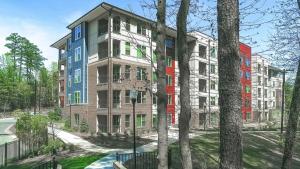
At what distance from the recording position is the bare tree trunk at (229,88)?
4941mm

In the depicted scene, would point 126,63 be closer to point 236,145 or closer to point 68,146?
point 68,146

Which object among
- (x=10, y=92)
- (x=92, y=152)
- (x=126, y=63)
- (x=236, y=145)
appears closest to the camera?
(x=236, y=145)

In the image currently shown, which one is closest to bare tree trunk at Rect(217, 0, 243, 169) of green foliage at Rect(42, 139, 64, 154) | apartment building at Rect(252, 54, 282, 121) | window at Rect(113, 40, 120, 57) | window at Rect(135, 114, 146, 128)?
green foliage at Rect(42, 139, 64, 154)

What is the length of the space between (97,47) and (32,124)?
59.1 ft

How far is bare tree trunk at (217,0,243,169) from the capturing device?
16.2 ft

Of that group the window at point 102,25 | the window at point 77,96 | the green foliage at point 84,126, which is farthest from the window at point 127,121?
the window at point 102,25

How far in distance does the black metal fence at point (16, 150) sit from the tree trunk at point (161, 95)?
54.6 ft

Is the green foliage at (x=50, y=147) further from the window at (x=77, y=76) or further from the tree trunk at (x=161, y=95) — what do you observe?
the window at (x=77, y=76)

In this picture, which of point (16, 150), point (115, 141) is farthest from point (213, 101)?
point (16, 150)

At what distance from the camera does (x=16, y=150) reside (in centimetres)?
2747

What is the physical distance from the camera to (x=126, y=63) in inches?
1644

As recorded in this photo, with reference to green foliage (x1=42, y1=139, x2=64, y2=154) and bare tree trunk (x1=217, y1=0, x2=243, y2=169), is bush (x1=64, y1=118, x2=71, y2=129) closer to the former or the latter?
green foliage (x1=42, y1=139, x2=64, y2=154)

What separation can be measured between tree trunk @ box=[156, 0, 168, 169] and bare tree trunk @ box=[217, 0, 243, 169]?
7535mm

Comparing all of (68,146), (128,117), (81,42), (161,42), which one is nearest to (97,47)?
(81,42)
